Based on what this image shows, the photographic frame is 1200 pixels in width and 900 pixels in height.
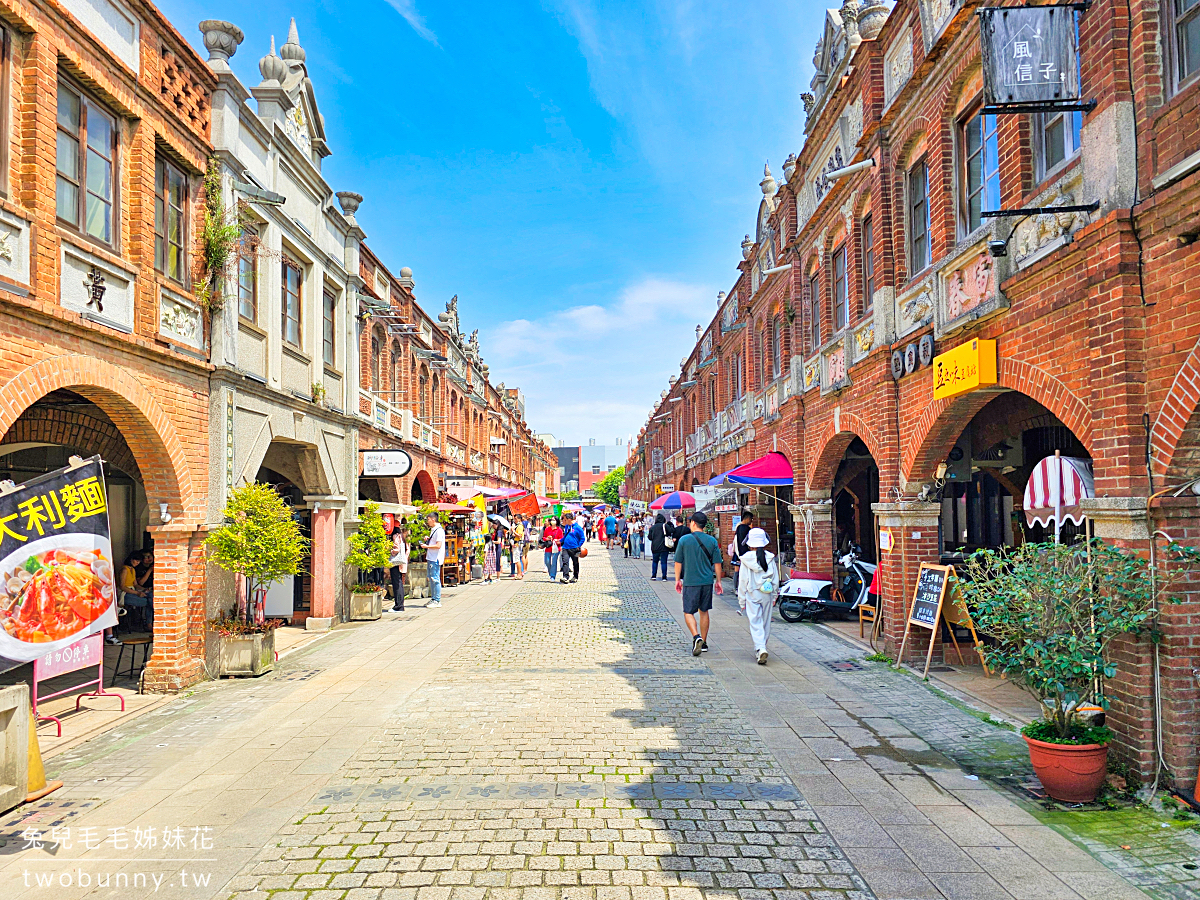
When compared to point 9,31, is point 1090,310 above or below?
below

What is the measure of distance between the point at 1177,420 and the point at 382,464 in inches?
536

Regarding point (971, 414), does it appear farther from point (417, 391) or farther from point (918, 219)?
point (417, 391)

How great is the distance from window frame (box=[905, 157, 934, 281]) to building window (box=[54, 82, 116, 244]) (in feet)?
31.4

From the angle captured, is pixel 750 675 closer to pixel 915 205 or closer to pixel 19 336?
pixel 915 205

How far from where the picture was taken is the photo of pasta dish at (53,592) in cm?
623

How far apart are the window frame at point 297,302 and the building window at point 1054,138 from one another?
1030 centimetres

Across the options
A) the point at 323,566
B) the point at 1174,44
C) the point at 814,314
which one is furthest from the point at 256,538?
the point at 814,314

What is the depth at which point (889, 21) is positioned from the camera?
34.9 feet

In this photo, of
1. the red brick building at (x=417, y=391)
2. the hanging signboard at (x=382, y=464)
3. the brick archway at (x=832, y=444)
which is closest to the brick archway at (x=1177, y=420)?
the brick archway at (x=832, y=444)

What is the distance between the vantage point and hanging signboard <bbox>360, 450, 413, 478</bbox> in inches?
625

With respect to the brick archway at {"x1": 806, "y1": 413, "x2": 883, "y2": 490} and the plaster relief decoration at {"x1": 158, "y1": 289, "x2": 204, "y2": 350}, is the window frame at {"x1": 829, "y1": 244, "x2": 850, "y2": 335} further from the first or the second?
the plaster relief decoration at {"x1": 158, "y1": 289, "x2": 204, "y2": 350}

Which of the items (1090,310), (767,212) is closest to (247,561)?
(1090,310)

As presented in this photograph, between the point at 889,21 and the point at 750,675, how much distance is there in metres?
8.96

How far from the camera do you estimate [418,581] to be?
18812 millimetres
